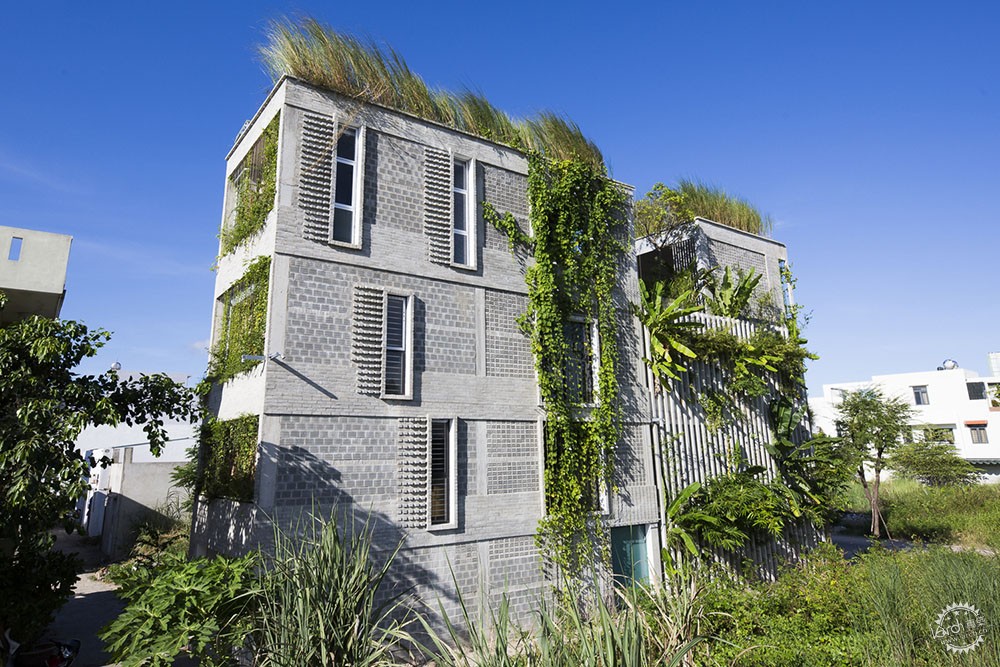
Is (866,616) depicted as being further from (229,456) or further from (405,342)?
(229,456)

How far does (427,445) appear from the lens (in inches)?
364

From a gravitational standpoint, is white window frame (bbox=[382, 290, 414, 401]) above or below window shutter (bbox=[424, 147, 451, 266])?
below

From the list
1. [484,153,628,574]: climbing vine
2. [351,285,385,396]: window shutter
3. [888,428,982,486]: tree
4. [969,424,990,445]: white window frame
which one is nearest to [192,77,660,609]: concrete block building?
[351,285,385,396]: window shutter

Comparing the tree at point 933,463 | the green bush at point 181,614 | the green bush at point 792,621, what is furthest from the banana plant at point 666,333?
the tree at point 933,463

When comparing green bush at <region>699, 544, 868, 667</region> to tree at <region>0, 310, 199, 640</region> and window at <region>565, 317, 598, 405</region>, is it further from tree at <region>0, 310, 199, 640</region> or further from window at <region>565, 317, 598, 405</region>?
tree at <region>0, 310, 199, 640</region>

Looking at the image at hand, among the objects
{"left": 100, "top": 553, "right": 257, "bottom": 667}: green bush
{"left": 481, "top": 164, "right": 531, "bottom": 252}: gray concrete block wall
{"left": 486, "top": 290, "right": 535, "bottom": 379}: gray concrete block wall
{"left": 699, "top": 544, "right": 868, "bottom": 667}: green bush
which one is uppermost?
{"left": 481, "top": 164, "right": 531, "bottom": 252}: gray concrete block wall

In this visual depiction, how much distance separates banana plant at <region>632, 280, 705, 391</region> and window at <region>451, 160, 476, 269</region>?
383 cm

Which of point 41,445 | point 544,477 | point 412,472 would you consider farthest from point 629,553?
point 41,445

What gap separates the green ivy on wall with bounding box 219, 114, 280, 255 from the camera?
9.45 meters

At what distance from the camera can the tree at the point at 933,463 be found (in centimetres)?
2381

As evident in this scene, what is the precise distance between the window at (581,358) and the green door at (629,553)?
8.32 ft

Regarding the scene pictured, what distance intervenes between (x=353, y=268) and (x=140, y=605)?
5.12 m

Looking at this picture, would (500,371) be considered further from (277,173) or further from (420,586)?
(277,173)

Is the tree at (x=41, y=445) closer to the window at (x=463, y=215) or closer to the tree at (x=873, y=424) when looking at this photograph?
the window at (x=463, y=215)
